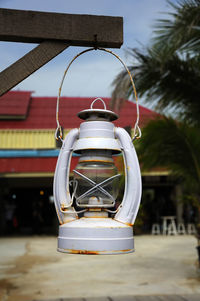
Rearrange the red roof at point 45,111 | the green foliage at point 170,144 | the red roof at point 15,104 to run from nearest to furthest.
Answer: the green foliage at point 170,144 < the red roof at point 45,111 < the red roof at point 15,104

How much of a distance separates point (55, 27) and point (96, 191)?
849 mm

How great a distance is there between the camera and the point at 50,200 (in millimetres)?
19656

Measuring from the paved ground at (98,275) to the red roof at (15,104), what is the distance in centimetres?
650

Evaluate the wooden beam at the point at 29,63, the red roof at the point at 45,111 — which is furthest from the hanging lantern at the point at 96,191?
the red roof at the point at 45,111

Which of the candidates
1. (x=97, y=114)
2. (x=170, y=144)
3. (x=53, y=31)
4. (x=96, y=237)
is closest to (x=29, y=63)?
(x=53, y=31)

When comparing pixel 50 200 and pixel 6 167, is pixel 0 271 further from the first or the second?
pixel 50 200

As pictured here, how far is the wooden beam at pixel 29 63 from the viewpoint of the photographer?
5.94ft

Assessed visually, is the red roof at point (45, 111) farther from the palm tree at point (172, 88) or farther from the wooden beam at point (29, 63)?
the wooden beam at point (29, 63)

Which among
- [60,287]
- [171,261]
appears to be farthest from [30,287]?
[171,261]

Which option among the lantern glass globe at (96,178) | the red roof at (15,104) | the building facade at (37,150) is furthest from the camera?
the red roof at (15,104)

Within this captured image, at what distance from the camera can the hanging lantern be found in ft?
4.75

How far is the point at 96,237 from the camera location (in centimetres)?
143

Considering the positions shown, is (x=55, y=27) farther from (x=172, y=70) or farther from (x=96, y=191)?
(x=172, y=70)

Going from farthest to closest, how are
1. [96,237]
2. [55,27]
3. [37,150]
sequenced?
[37,150] → [55,27] → [96,237]
